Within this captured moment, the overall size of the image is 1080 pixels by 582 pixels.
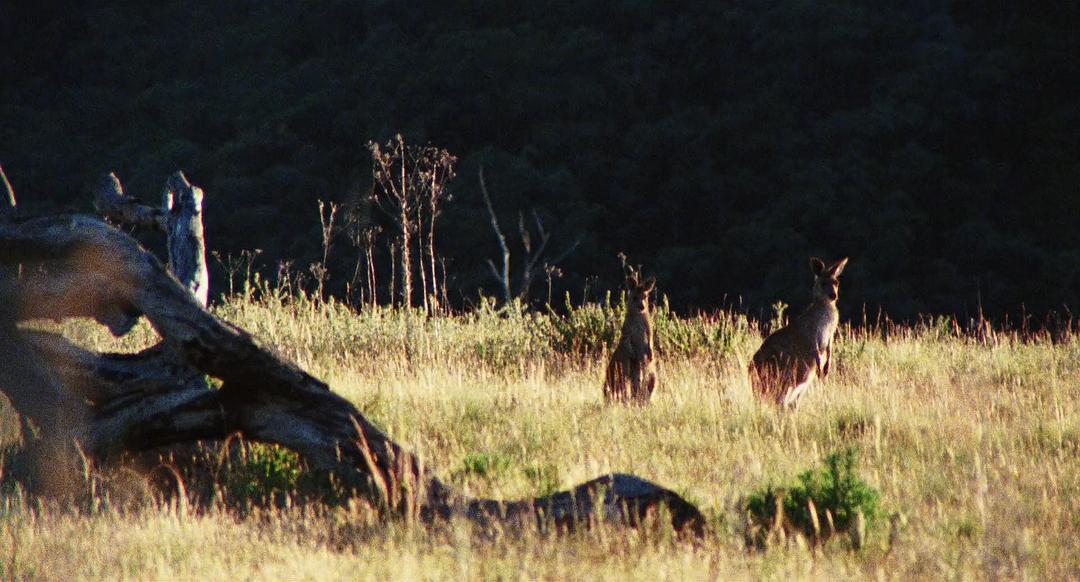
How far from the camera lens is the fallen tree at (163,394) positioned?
5922mm

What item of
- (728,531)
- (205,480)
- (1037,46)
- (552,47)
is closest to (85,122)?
(552,47)

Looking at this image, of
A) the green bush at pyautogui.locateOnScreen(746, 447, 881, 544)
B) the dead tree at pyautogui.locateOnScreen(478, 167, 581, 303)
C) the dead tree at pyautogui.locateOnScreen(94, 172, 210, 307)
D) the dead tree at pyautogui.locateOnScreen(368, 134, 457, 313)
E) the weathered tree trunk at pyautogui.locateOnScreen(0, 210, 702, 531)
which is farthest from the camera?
the dead tree at pyautogui.locateOnScreen(478, 167, 581, 303)

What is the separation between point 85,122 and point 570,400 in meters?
30.4

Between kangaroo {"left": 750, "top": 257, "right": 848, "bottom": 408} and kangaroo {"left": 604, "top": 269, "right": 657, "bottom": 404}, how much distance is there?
33.0 inches

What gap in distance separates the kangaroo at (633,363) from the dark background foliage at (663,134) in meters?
18.3

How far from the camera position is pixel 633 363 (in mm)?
9531

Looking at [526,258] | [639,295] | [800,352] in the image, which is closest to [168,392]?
[639,295]

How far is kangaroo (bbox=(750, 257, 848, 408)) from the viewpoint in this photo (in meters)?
9.50

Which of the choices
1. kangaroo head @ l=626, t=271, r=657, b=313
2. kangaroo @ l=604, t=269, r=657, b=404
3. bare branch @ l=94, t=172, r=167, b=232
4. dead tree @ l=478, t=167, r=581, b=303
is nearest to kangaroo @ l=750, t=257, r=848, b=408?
kangaroo @ l=604, t=269, r=657, b=404

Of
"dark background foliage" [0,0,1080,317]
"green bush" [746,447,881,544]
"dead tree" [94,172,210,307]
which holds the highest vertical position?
"dark background foliage" [0,0,1080,317]

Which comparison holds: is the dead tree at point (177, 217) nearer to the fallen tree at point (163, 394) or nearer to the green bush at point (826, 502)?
the fallen tree at point (163, 394)

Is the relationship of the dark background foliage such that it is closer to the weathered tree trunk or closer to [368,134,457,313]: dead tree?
[368,134,457,313]: dead tree

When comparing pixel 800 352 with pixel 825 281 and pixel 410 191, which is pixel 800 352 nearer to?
pixel 825 281

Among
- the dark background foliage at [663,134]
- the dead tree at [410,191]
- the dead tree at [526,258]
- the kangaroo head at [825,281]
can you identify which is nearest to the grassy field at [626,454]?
the dead tree at [410,191]
